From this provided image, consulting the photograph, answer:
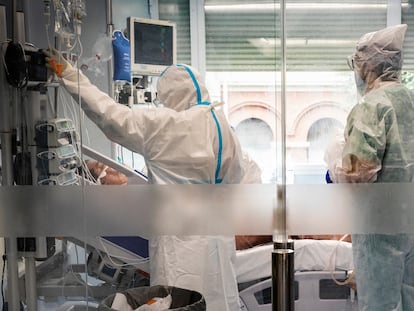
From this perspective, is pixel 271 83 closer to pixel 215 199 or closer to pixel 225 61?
Answer: pixel 225 61

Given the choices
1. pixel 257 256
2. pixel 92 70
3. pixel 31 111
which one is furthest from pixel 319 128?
pixel 31 111

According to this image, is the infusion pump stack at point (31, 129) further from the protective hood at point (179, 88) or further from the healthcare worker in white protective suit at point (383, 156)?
the healthcare worker in white protective suit at point (383, 156)

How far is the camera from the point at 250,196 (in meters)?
1.36

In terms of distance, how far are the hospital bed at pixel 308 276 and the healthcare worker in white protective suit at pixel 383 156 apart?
90 mm

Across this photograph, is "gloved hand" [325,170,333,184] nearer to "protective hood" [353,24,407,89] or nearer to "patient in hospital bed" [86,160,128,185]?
"protective hood" [353,24,407,89]

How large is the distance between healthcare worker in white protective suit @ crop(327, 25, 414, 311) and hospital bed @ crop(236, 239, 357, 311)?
0.30 feet

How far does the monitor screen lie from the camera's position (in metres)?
1.50

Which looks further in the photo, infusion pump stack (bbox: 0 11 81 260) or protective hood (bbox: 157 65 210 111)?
protective hood (bbox: 157 65 210 111)

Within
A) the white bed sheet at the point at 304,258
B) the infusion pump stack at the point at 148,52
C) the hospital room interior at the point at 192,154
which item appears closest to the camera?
the hospital room interior at the point at 192,154

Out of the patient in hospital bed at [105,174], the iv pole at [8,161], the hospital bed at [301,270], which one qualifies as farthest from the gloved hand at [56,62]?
the hospital bed at [301,270]

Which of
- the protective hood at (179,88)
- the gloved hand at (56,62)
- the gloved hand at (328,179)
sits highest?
the gloved hand at (56,62)

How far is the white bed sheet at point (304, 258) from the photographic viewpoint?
159cm

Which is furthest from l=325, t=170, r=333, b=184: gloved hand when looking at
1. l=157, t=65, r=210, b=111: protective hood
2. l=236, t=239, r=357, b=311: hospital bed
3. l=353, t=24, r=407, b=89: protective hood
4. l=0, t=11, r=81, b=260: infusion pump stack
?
l=0, t=11, r=81, b=260: infusion pump stack

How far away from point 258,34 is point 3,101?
0.93 meters
